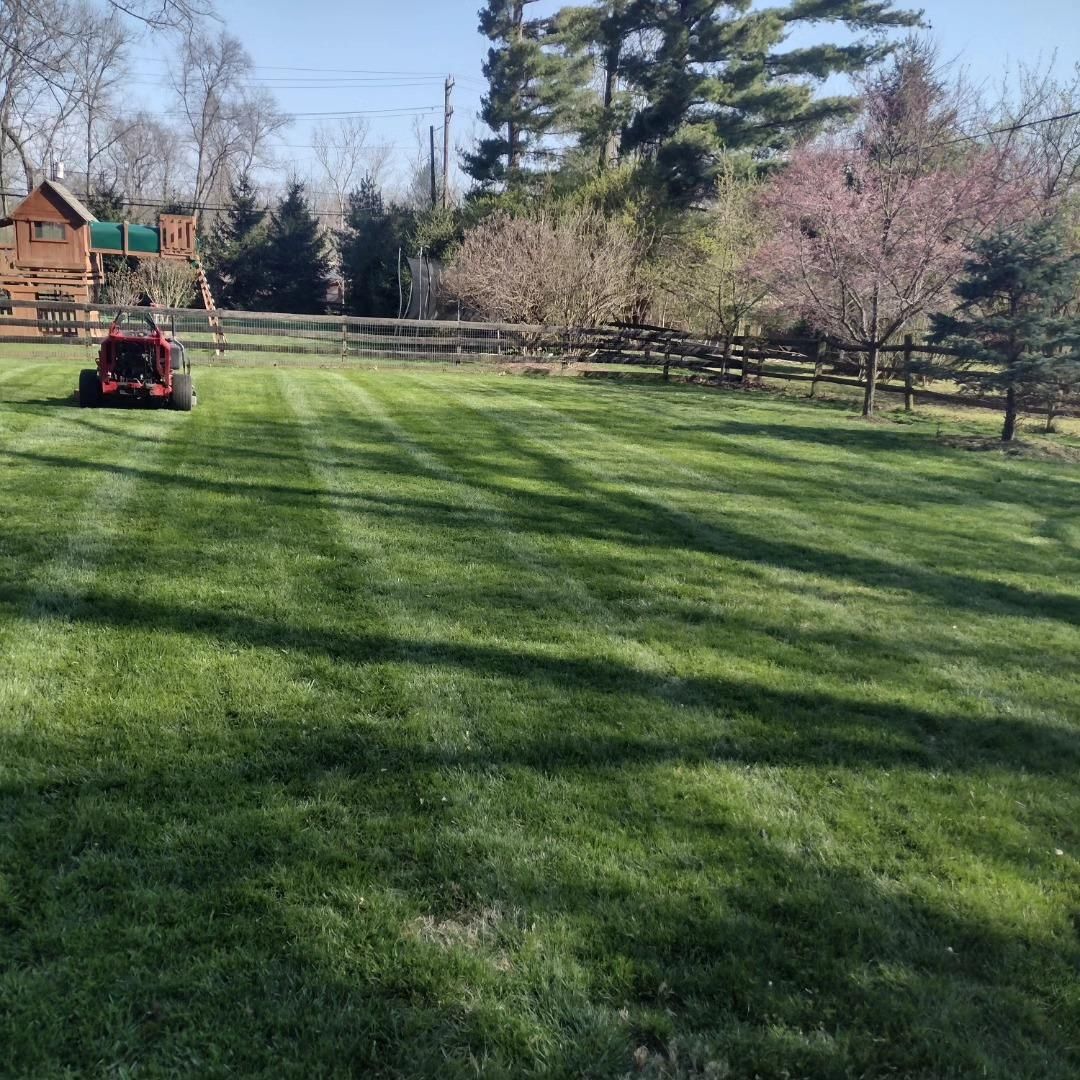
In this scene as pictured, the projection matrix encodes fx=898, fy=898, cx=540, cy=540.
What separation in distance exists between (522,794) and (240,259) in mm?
38249

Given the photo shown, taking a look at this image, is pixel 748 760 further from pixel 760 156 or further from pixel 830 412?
pixel 760 156

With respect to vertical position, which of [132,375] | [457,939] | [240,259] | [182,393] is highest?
[240,259]

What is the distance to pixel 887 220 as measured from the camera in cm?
1623

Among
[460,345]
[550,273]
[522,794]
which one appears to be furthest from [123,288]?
[522,794]

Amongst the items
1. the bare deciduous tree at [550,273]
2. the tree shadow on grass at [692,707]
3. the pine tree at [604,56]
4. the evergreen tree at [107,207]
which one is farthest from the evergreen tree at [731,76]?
the tree shadow on grass at [692,707]

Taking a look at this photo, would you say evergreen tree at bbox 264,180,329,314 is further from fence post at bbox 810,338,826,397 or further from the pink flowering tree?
fence post at bbox 810,338,826,397

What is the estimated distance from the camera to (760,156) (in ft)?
98.2

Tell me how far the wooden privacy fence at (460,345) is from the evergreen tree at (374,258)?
1139cm

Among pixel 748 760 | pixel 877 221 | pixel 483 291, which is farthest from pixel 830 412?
pixel 748 760

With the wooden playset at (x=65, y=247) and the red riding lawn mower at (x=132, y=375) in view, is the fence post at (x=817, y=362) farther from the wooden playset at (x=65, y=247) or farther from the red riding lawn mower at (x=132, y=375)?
the wooden playset at (x=65, y=247)

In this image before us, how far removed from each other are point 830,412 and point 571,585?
1175 cm

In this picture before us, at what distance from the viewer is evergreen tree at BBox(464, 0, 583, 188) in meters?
33.4

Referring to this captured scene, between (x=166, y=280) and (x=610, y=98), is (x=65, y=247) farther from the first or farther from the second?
(x=610, y=98)

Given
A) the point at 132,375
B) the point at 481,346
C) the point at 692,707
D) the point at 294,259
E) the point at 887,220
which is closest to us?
the point at 692,707
